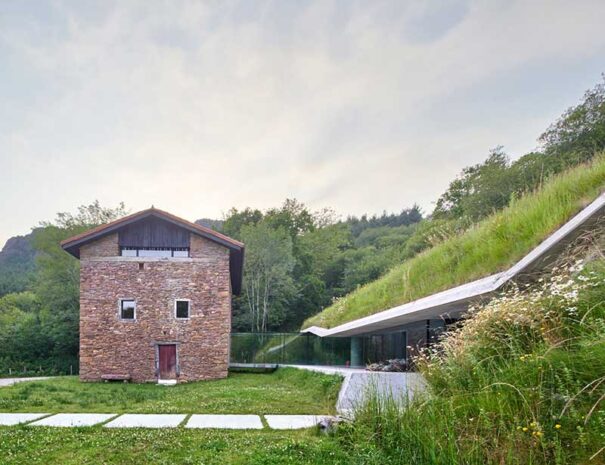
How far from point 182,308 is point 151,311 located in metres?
1.23

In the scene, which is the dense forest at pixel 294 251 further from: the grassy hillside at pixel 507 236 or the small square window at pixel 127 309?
the small square window at pixel 127 309

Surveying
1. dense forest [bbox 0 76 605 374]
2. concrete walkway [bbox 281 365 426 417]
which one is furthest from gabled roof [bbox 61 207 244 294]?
concrete walkway [bbox 281 365 426 417]

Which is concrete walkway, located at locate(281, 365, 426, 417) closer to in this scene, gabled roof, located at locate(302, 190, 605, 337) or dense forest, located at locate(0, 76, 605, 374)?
gabled roof, located at locate(302, 190, 605, 337)

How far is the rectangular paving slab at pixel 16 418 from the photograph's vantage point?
492 cm

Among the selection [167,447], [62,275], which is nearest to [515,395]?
[167,447]

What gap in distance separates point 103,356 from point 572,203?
16.2 meters

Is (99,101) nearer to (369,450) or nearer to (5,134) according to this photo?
(5,134)

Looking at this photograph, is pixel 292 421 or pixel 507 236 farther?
pixel 507 236

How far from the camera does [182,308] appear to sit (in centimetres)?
1563

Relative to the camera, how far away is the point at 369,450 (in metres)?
3.11

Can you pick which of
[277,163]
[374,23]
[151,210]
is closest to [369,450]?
[374,23]

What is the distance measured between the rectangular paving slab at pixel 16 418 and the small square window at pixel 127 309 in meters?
10.2

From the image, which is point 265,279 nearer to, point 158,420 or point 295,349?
point 295,349

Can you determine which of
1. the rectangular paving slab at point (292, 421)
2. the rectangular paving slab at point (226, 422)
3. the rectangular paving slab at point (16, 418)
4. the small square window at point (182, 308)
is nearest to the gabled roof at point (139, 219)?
the small square window at point (182, 308)
